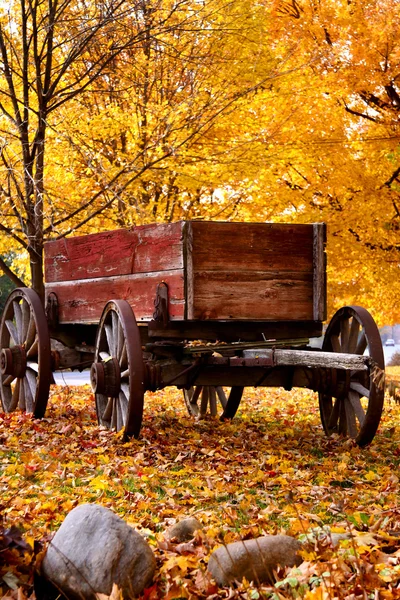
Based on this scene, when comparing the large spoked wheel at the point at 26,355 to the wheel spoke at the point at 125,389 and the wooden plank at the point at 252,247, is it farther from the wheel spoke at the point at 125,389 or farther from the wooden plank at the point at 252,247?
the wooden plank at the point at 252,247

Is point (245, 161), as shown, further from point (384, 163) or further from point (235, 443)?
point (235, 443)

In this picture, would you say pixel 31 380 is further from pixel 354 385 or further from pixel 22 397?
pixel 354 385

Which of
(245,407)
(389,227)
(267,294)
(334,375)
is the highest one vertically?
(389,227)

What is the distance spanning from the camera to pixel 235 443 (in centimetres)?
701

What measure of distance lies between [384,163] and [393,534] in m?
9.56

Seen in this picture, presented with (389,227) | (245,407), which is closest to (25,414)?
(245,407)

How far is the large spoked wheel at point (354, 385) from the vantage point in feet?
20.0

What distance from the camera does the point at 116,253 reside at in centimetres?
714

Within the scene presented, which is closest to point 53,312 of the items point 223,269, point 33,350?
point 33,350

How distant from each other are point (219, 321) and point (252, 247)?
2.33ft

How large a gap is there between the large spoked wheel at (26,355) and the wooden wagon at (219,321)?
0.10 feet

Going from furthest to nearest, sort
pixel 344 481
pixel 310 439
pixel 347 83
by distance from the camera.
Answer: pixel 347 83
pixel 310 439
pixel 344 481

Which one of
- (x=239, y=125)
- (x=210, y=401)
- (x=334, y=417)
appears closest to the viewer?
(x=334, y=417)

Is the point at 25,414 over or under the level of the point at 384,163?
under
